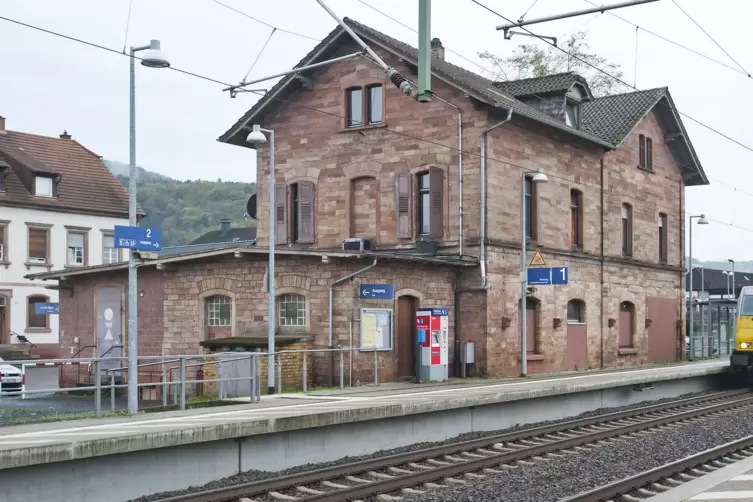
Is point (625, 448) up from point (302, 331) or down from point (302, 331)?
down

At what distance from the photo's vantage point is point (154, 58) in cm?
1469

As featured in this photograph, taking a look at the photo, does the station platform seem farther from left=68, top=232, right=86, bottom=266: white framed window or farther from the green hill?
the green hill

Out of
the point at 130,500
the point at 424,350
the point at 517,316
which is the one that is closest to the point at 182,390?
the point at 130,500

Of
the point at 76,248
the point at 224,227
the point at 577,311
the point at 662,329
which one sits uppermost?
the point at 224,227

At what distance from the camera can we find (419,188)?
28.5 meters

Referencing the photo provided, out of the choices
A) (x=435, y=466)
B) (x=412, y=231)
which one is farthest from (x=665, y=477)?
(x=412, y=231)

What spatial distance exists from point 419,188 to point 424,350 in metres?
5.74

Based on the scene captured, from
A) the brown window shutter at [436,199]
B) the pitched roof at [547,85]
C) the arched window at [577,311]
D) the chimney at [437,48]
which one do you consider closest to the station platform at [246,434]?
the brown window shutter at [436,199]

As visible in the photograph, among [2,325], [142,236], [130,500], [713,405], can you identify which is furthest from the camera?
[2,325]

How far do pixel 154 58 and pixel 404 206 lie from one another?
46.8 ft

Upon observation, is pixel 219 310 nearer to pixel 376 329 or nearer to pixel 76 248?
pixel 376 329

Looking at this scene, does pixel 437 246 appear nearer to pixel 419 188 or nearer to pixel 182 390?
pixel 419 188

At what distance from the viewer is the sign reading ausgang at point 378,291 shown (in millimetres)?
23116

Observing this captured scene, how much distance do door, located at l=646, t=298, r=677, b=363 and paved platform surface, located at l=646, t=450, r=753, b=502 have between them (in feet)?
84.3
